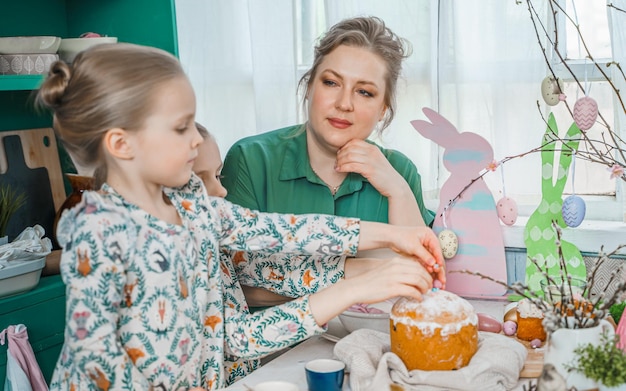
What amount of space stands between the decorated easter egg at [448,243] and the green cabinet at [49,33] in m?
1.02

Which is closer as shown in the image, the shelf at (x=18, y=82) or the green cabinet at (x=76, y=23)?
the shelf at (x=18, y=82)

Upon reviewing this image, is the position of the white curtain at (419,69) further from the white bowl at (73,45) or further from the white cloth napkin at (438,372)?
the white cloth napkin at (438,372)

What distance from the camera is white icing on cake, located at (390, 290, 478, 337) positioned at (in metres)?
1.40

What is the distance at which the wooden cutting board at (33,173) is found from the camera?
2.34 meters

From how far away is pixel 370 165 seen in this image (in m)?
1.97

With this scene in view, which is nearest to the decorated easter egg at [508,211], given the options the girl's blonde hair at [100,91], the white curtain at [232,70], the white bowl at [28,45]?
the white curtain at [232,70]

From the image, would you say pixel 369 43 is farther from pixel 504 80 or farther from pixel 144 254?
pixel 144 254

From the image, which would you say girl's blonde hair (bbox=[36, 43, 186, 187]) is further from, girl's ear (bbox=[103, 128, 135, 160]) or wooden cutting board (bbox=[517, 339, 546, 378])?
wooden cutting board (bbox=[517, 339, 546, 378])

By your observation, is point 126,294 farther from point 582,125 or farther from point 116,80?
point 582,125

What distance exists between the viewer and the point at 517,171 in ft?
7.84

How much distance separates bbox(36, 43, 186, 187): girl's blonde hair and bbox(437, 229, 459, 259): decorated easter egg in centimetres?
93

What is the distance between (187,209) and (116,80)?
11.5 inches

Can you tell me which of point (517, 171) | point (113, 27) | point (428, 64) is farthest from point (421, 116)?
point (113, 27)

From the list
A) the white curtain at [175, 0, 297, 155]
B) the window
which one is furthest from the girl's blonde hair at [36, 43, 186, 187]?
the white curtain at [175, 0, 297, 155]
